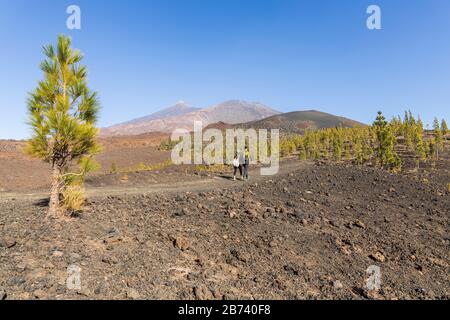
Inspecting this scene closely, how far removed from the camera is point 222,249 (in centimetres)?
777

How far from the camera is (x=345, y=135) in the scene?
202 ft

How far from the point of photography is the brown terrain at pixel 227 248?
5.62 metres

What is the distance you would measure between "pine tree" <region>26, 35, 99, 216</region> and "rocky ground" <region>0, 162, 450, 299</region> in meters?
1.50

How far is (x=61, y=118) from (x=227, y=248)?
5391 millimetres

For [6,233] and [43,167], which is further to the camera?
[43,167]

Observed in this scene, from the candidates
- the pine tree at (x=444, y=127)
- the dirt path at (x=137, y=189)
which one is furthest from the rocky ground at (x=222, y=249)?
the pine tree at (x=444, y=127)

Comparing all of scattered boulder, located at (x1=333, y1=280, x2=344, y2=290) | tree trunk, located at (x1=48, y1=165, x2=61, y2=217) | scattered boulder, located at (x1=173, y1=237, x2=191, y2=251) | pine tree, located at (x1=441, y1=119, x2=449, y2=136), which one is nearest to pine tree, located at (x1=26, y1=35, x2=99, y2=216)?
tree trunk, located at (x1=48, y1=165, x2=61, y2=217)

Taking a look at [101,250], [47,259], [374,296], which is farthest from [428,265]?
[47,259]

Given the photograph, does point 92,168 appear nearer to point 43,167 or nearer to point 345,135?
point 43,167

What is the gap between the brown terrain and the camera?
221 inches

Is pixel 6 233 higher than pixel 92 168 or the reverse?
the reverse

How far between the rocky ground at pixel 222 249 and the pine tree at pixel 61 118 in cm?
150

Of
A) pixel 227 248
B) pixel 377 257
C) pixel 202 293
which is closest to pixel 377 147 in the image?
pixel 377 257

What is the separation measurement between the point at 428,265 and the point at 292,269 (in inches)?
169
